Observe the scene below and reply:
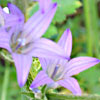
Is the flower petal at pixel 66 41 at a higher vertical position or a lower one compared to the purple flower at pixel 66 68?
higher

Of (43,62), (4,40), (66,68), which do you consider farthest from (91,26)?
(4,40)

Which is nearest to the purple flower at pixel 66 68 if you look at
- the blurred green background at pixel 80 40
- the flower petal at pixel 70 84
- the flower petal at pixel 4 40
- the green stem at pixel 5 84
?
the flower petal at pixel 70 84

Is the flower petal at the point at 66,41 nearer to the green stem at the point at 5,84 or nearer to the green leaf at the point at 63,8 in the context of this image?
the green leaf at the point at 63,8

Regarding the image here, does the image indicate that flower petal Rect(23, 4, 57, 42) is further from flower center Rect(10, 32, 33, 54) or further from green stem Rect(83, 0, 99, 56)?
green stem Rect(83, 0, 99, 56)

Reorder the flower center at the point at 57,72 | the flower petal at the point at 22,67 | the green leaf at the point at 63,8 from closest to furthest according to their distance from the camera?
the flower petal at the point at 22,67, the flower center at the point at 57,72, the green leaf at the point at 63,8

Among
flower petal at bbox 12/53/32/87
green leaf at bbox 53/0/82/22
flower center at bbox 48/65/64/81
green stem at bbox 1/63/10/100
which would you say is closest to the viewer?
flower petal at bbox 12/53/32/87

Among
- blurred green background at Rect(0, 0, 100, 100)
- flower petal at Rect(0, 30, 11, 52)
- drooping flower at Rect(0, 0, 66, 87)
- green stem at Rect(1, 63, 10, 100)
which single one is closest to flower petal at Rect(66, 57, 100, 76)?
drooping flower at Rect(0, 0, 66, 87)

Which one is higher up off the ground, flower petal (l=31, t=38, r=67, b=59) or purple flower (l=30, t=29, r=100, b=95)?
flower petal (l=31, t=38, r=67, b=59)

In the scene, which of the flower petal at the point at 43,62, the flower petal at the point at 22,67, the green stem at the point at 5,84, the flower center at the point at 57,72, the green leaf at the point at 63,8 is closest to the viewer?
the flower petal at the point at 22,67
